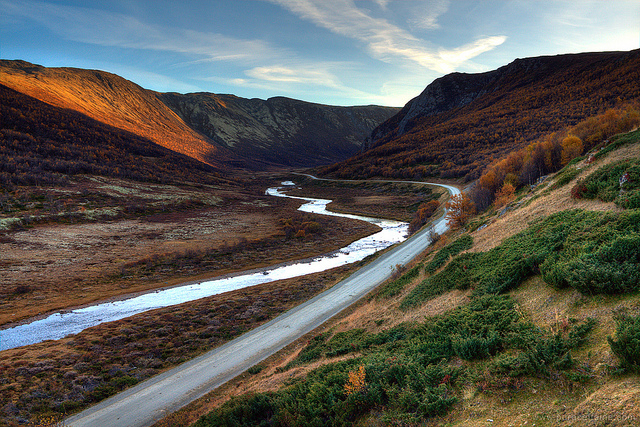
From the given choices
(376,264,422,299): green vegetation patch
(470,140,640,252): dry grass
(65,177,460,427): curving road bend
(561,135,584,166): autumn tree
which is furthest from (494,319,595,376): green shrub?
(561,135,584,166): autumn tree

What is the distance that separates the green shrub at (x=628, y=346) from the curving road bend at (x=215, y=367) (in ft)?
58.9

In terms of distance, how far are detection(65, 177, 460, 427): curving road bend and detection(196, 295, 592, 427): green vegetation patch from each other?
266 inches

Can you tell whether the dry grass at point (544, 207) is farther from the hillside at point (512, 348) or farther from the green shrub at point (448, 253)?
the green shrub at point (448, 253)

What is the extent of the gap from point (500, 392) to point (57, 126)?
554 ft

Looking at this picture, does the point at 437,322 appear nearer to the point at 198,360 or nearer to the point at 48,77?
the point at 198,360

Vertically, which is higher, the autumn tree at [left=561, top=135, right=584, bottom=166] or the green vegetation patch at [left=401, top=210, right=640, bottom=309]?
the autumn tree at [left=561, top=135, right=584, bottom=166]

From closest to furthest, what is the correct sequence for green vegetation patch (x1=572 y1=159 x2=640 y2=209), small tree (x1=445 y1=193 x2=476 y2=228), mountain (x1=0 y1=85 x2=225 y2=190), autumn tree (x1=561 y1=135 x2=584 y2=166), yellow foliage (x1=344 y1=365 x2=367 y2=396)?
yellow foliage (x1=344 y1=365 x2=367 y2=396) < green vegetation patch (x1=572 y1=159 x2=640 y2=209) < autumn tree (x1=561 y1=135 x2=584 y2=166) < small tree (x1=445 y1=193 x2=476 y2=228) < mountain (x1=0 y1=85 x2=225 y2=190)

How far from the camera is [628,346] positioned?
5422mm

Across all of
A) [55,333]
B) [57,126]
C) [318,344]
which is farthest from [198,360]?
[57,126]

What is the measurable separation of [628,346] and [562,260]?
5.46 meters

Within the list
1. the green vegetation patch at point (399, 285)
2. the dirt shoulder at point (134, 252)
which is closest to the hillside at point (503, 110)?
the dirt shoulder at point (134, 252)

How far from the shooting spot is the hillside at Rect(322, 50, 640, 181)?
274 feet

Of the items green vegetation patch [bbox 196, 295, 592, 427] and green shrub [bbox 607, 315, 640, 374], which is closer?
green shrub [bbox 607, 315, 640, 374]

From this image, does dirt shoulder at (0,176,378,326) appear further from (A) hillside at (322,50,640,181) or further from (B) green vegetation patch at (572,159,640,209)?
(A) hillside at (322,50,640,181)
